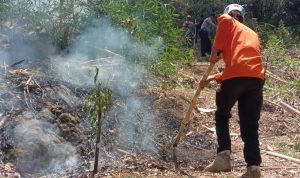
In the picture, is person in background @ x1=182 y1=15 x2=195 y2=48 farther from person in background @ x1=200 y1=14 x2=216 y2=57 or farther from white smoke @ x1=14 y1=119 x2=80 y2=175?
white smoke @ x1=14 y1=119 x2=80 y2=175

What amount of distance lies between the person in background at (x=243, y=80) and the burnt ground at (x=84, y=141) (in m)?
0.41

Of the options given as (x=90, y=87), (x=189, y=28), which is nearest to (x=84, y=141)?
(x=90, y=87)

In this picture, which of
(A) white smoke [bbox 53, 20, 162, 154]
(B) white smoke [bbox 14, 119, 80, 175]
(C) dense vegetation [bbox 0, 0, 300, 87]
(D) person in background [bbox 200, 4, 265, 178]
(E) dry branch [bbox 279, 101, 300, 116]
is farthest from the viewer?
(E) dry branch [bbox 279, 101, 300, 116]

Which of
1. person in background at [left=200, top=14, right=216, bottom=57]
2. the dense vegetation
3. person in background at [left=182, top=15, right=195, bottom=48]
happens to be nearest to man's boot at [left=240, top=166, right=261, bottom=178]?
the dense vegetation

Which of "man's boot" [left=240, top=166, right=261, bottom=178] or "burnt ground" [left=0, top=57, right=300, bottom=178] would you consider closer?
"man's boot" [left=240, top=166, right=261, bottom=178]

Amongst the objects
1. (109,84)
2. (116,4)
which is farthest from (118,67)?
(116,4)

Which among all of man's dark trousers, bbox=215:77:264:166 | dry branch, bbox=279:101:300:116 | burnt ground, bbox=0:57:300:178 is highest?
man's dark trousers, bbox=215:77:264:166

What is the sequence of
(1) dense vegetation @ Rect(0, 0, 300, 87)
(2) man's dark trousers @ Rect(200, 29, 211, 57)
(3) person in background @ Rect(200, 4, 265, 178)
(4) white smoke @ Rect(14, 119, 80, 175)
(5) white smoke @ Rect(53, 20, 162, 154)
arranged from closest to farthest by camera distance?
(3) person in background @ Rect(200, 4, 265, 178), (4) white smoke @ Rect(14, 119, 80, 175), (5) white smoke @ Rect(53, 20, 162, 154), (1) dense vegetation @ Rect(0, 0, 300, 87), (2) man's dark trousers @ Rect(200, 29, 211, 57)

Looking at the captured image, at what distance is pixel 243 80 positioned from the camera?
393 cm

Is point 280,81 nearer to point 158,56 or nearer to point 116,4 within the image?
point 158,56

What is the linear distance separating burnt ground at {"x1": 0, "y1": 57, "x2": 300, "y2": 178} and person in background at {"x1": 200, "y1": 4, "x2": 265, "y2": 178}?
41 cm

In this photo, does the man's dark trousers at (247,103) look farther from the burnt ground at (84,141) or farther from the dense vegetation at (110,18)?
the dense vegetation at (110,18)

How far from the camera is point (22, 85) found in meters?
4.86

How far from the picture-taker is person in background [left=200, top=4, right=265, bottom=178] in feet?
12.9
